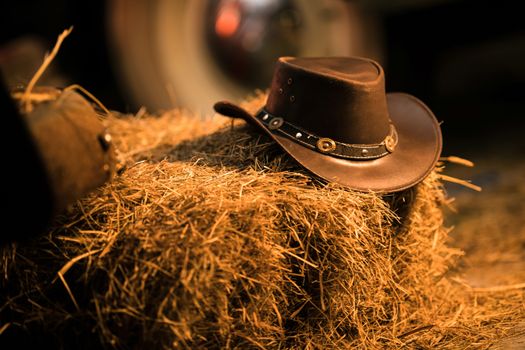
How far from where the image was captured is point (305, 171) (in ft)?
7.72

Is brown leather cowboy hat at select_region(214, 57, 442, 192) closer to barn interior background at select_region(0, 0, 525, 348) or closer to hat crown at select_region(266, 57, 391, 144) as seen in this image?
hat crown at select_region(266, 57, 391, 144)

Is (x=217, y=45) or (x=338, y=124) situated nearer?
(x=338, y=124)

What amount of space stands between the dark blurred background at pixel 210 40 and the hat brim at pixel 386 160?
227 cm

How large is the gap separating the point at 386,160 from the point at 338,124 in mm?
231

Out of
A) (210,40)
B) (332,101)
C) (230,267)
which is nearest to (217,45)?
(210,40)

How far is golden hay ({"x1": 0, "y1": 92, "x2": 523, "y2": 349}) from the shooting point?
194 centimetres

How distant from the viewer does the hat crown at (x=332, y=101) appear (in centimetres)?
242

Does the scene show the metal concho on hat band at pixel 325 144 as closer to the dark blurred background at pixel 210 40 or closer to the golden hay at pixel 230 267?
the golden hay at pixel 230 267

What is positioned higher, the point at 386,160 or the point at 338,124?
the point at 338,124

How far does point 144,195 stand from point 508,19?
4.49 m

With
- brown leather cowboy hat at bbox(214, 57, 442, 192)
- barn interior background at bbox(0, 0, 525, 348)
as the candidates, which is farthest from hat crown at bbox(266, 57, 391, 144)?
barn interior background at bbox(0, 0, 525, 348)

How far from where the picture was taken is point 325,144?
2422 mm

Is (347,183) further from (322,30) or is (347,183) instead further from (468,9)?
(468,9)

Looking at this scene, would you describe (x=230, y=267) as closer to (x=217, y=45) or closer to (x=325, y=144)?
(x=325, y=144)
